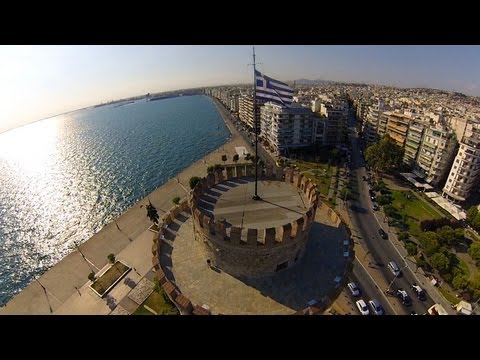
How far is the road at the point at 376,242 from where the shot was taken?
29.4 metres

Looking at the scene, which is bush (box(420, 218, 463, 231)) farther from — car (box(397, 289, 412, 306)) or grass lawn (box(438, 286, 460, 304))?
car (box(397, 289, 412, 306))

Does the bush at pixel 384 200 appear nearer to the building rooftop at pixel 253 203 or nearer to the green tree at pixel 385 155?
the green tree at pixel 385 155

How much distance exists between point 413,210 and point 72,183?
2786 inches

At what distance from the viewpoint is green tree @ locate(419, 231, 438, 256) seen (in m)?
32.8

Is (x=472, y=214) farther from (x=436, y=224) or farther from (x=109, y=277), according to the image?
(x=109, y=277)

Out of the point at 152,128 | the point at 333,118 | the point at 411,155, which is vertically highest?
the point at 333,118

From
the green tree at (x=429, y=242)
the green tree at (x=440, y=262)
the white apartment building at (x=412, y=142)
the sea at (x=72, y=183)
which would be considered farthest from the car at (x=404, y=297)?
the sea at (x=72, y=183)

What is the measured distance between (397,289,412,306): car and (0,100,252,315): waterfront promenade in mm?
28826

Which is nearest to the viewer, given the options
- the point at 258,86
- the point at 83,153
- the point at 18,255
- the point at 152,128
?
the point at 258,86

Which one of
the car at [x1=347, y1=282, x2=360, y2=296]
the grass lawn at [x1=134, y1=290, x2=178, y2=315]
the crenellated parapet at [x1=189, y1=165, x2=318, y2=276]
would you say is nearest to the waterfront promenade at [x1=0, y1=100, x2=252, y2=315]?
the grass lawn at [x1=134, y1=290, x2=178, y2=315]
